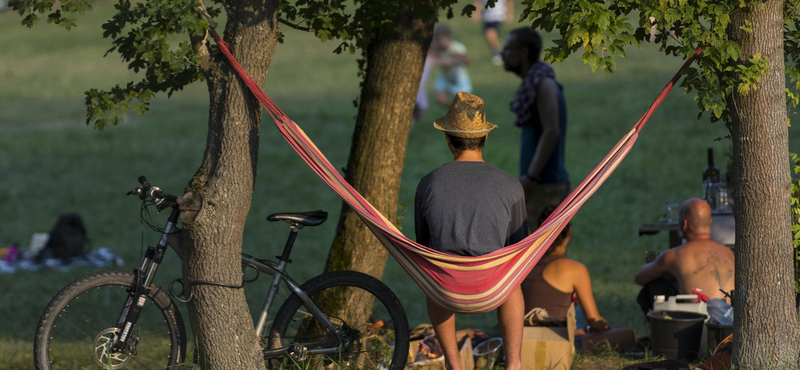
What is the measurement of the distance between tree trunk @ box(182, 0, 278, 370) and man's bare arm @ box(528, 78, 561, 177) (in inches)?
101

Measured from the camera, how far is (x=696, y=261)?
17.3 feet

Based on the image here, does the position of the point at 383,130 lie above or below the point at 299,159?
below

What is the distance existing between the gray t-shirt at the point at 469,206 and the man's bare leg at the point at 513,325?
0.28 metres

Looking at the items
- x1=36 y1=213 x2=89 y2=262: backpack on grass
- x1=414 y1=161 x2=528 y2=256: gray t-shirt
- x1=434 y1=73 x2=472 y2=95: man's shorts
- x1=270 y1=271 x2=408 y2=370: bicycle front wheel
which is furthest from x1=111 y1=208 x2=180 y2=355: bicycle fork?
x1=434 y1=73 x2=472 y2=95: man's shorts

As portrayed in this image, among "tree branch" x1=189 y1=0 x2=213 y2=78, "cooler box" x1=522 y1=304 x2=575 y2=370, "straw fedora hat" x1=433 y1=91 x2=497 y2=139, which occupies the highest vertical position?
"tree branch" x1=189 y1=0 x2=213 y2=78

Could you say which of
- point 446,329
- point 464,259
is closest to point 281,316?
point 446,329

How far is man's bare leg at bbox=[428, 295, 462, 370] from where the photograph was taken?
4.19 m

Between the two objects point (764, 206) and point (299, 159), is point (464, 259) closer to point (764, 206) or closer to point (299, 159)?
point (764, 206)

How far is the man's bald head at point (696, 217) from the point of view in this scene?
5293 mm

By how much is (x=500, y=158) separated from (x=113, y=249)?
5.82m

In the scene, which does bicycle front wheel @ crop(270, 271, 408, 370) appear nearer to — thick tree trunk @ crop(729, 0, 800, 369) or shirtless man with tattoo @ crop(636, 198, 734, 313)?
thick tree trunk @ crop(729, 0, 800, 369)

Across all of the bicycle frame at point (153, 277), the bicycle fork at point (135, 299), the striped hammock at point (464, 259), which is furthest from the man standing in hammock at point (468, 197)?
the bicycle fork at point (135, 299)

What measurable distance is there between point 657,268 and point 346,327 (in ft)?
6.29

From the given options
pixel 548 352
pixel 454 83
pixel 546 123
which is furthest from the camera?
pixel 454 83
